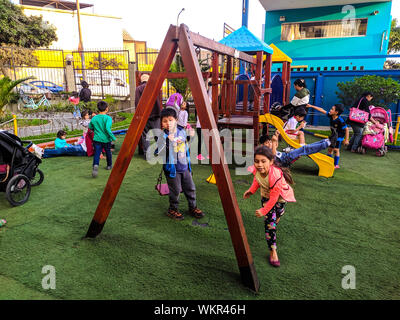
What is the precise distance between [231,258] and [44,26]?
30355mm

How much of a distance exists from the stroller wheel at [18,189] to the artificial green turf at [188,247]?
0.42 feet

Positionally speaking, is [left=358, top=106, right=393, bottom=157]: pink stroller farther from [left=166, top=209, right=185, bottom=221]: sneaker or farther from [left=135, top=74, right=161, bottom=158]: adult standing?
[left=166, top=209, right=185, bottom=221]: sneaker

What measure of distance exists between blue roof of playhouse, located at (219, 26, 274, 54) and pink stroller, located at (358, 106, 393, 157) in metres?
3.63

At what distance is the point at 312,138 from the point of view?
1044 cm

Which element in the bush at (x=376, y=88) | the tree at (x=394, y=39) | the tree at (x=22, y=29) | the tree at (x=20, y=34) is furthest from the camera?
the tree at (x=394, y=39)

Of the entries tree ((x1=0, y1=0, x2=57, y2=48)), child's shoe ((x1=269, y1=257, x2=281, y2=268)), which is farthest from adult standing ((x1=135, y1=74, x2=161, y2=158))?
tree ((x1=0, y1=0, x2=57, y2=48))

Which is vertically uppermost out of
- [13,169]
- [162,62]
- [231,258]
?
[162,62]

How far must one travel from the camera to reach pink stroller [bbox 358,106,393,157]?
8.05 m

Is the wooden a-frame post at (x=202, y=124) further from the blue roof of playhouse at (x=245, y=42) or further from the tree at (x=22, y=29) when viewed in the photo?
the tree at (x=22, y=29)

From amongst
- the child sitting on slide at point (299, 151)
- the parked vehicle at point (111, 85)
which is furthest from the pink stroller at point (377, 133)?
the parked vehicle at point (111, 85)

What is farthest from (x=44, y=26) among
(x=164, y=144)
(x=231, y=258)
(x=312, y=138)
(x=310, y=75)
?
(x=231, y=258)

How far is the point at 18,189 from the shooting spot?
452 centimetres

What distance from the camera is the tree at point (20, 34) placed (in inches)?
841
